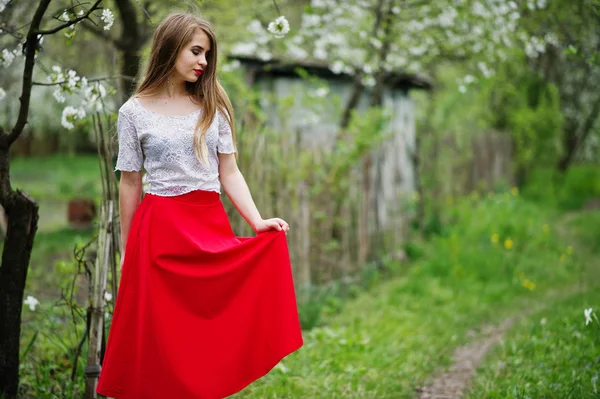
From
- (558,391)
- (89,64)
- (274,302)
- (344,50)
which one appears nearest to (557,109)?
(344,50)

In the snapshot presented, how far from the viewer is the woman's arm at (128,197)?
9.22ft

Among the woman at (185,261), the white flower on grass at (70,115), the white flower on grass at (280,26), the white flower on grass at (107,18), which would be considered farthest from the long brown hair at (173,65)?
the white flower on grass at (70,115)

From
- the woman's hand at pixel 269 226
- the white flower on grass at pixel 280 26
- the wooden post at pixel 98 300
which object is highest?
the white flower on grass at pixel 280 26

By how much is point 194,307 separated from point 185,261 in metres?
0.20

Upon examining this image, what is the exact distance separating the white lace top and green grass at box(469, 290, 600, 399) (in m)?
2.09

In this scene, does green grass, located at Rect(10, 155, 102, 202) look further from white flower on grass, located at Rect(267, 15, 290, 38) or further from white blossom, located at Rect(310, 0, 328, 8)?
white flower on grass, located at Rect(267, 15, 290, 38)

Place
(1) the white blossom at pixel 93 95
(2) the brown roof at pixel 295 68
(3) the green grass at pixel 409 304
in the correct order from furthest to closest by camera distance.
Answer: (2) the brown roof at pixel 295 68, (3) the green grass at pixel 409 304, (1) the white blossom at pixel 93 95

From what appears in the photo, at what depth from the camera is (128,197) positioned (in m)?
2.82

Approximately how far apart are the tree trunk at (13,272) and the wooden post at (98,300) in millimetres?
344

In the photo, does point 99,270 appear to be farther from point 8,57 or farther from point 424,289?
point 424,289

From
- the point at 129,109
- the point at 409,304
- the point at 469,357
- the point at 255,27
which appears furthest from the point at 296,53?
the point at 129,109

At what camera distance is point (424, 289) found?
6.07m

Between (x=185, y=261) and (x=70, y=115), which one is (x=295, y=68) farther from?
(x=185, y=261)

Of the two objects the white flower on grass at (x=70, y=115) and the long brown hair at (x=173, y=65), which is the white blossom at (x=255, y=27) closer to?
the white flower on grass at (x=70, y=115)
